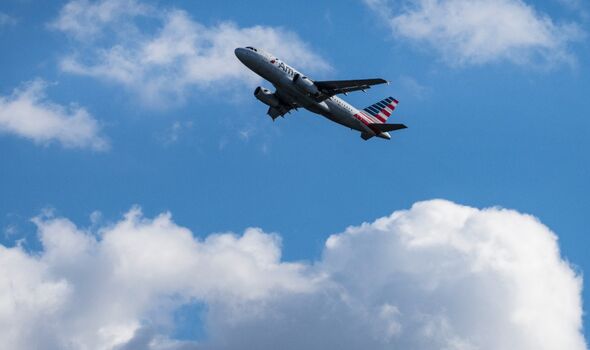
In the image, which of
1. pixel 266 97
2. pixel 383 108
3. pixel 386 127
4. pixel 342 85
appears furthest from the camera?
pixel 383 108

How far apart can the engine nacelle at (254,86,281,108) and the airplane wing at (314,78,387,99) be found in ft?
39.0

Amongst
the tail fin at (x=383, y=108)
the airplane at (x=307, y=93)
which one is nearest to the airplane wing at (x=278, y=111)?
the airplane at (x=307, y=93)

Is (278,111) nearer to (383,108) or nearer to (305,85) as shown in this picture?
(305,85)

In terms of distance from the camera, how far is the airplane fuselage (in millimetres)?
131125

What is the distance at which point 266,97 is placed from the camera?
470 ft

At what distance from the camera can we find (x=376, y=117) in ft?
505

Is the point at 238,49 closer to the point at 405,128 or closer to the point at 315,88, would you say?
the point at 315,88

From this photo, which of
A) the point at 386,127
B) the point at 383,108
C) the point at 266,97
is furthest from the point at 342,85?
the point at 383,108

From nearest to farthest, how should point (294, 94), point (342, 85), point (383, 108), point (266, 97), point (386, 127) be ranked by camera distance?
point (342, 85), point (294, 94), point (386, 127), point (266, 97), point (383, 108)

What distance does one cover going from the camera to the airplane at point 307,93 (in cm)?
13100

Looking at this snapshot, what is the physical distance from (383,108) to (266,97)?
23.4 meters

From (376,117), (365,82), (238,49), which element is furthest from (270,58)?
(376,117)

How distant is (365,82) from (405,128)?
1027 centimetres

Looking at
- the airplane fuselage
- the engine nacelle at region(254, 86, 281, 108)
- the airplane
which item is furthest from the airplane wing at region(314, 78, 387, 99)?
the engine nacelle at region(254, 86, 281, 108)
